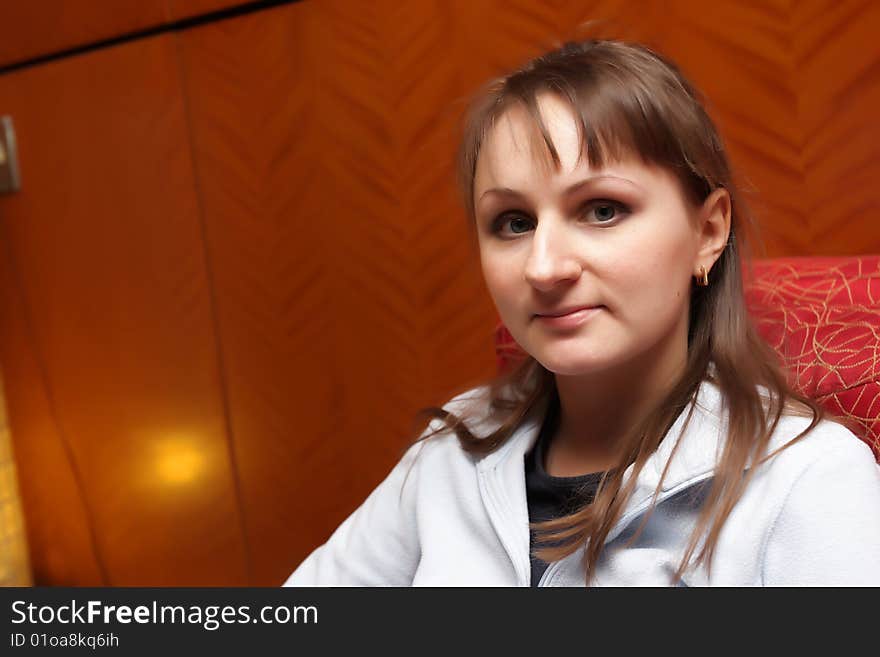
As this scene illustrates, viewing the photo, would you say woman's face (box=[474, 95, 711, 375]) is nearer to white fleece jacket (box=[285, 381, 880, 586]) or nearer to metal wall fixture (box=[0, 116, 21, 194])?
white fleece jacket (box=[285, 381, 880, 586])

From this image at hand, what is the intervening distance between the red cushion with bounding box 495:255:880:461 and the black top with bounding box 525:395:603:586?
28cm

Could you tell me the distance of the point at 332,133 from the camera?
183 cm

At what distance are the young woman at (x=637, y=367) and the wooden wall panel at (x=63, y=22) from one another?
125 centimetres

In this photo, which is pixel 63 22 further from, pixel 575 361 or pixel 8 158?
pixel 575 361

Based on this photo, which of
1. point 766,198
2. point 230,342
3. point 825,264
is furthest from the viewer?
point 230,342

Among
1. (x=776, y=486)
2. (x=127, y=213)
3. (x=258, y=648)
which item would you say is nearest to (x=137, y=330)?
(x=127, y=213)

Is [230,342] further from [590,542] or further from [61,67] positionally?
[590,542]

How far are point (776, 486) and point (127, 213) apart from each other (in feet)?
5.65

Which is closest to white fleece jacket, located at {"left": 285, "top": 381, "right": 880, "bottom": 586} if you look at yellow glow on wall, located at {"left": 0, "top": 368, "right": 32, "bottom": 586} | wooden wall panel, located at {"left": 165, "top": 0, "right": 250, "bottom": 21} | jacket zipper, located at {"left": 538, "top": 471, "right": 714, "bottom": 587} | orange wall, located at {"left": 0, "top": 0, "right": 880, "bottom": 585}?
jacket zipper, located at {"left": 538, "top": 471, "right": 714, "bottom": 587}

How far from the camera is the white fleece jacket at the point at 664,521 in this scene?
868 millimetres

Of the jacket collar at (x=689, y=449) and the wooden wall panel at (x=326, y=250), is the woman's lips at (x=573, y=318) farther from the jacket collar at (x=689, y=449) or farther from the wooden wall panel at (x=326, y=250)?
the wooden wall panel at (x=326, y=250)

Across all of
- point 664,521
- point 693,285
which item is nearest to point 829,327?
point 693,285

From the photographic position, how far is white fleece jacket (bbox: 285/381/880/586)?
868 mm

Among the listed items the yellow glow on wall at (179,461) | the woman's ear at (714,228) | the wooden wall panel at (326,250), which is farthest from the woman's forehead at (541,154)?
the yellow glow on wall at (179,461)
